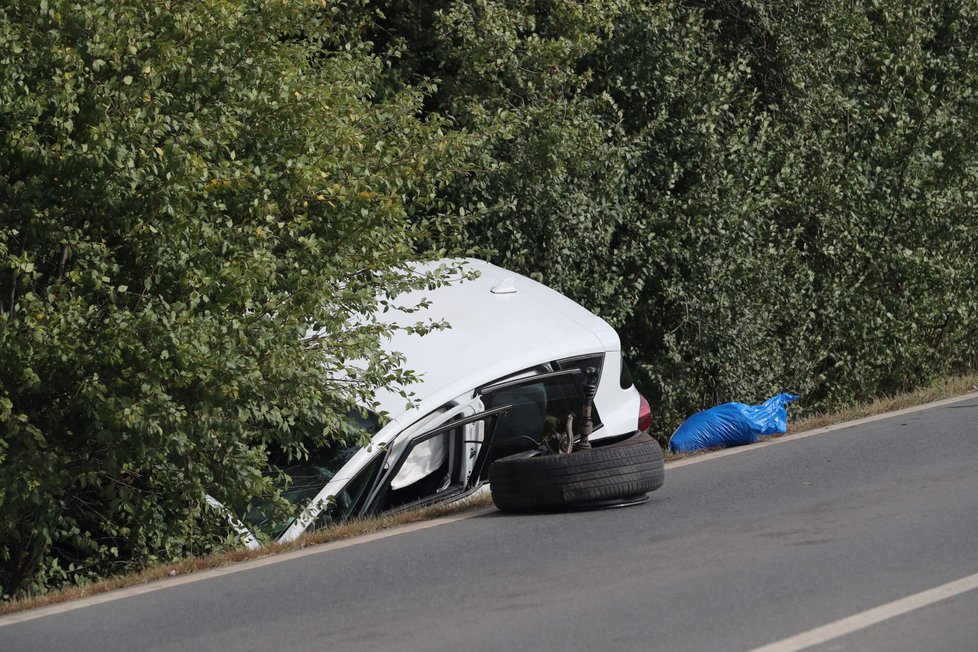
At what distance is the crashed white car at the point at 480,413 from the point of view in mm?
9148

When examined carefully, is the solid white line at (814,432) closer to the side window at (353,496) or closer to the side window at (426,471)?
the side window at (426,471)

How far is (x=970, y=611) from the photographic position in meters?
5.95

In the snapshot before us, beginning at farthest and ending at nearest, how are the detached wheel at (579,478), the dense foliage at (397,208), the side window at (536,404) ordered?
the side window at (536,404) < the detached wheel at (579,478) < the dense foliage at (397,208)

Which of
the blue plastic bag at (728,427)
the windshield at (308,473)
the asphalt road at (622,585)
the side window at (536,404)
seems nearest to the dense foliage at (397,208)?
the windshield at (308,473)

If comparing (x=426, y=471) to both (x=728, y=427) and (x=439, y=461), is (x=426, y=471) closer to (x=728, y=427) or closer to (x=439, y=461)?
(x=439, y=461)

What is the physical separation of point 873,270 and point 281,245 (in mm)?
9473

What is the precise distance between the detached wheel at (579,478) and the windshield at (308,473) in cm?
104

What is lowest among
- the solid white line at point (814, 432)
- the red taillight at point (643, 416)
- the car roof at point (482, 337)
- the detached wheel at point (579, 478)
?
the solid white line at point (814, 432)

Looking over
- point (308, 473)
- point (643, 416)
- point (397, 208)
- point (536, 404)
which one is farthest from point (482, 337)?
point (308, 473)

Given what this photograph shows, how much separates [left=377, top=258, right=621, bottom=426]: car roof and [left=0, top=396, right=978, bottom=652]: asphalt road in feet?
→ 3.50

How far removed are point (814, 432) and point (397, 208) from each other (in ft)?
17.1

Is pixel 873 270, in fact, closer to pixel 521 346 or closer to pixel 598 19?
pixel 598 19

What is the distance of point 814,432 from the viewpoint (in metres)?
12.4

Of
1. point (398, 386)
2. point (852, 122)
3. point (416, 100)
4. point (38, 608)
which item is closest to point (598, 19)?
point (416, 100)
